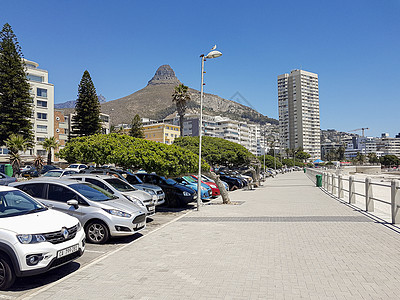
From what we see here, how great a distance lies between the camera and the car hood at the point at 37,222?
474 cm

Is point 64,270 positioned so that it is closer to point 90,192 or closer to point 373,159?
point 90,192

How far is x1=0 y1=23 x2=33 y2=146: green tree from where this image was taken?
40188 millimetres

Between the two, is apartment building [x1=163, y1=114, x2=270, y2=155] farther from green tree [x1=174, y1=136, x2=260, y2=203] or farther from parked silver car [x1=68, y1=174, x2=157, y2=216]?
parked silver car [x1=68, y1=174, x2=157, y2=216]

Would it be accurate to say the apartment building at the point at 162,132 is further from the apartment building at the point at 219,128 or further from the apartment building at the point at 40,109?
the apartment building at the point at 40,109

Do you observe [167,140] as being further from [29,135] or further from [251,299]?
[251,299]

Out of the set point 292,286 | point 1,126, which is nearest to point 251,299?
point 292,286

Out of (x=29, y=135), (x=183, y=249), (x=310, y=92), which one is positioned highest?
(x=310, y=92)

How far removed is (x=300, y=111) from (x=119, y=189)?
173 m

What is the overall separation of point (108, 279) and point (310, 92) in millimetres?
183687

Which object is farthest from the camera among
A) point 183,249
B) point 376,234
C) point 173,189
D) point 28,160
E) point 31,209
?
point 28,160

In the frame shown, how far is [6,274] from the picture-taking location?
4.56 metres

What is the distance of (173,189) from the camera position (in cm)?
1471

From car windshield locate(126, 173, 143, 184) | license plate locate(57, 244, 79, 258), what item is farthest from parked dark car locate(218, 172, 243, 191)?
license plate locate(57, 244, 79, 258)

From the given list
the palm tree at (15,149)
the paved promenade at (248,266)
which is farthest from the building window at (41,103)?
the paved promenade at (248,266)
